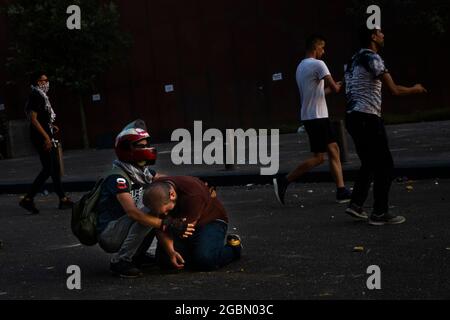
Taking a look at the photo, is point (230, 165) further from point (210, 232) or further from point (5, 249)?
point (210, 232)

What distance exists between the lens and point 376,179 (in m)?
9.19

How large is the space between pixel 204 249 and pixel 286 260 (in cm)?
70

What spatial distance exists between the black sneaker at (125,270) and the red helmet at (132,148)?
0.73 m

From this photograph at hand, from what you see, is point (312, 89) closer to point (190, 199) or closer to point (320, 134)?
point (320, 134)


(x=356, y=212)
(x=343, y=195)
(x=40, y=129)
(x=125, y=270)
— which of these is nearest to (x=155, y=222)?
(x=125, y=270)

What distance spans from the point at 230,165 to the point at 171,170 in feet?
6.45

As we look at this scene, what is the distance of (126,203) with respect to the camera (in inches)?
283

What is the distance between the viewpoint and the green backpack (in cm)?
743

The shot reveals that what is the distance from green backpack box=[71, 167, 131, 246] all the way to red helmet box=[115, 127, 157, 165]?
4.9 inches

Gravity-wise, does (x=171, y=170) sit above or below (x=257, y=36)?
below

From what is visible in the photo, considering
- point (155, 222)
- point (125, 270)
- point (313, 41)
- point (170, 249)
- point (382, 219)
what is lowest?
point (382, 219)

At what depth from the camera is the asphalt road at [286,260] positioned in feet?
21.5

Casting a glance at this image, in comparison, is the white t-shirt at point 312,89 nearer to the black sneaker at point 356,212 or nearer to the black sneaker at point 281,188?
the black sneaker at point 281,188
